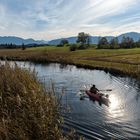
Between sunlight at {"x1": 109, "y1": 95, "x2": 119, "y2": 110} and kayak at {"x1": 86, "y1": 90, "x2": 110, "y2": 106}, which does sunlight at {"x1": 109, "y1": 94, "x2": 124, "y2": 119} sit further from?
kayak at {"x1": 86, "y1": 90, "x2": 110, "y2": 106}

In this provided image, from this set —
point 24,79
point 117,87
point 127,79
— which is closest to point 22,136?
point 24,79

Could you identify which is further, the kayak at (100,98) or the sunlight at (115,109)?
the kayak at (100,98)

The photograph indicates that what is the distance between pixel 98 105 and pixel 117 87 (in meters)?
15.3

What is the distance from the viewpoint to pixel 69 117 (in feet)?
82.4

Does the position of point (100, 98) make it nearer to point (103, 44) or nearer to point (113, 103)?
point (113, 103)

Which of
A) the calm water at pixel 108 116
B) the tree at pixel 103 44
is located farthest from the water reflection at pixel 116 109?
the tree at pixel 103 44

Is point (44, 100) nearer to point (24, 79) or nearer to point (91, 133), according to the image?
point (24, 79)

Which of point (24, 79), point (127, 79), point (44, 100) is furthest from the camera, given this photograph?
point (127, 79)

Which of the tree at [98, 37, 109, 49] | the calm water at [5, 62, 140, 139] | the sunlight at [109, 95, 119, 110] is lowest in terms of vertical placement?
the sunlight at [109, 95, 119, 110]

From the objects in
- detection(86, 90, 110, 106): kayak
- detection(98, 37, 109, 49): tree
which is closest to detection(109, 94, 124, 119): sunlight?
detection(86, 90, 110, 106): kayak

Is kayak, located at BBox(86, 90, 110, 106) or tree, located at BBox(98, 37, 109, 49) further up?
tree, located at BBox(98, 37, 109, 49)

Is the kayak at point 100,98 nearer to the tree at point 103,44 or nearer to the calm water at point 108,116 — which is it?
the calm water at point 108,116

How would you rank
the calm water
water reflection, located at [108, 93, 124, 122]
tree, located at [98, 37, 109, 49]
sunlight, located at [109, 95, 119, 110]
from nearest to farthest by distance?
the calm water < water reflection, located at [108, 93, 124, 122] < sunlight, located at [109, 95, 119, 110] < tree, located at [98, 37, 109, 49]

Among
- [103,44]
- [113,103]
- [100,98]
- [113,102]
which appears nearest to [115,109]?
[113,103]
